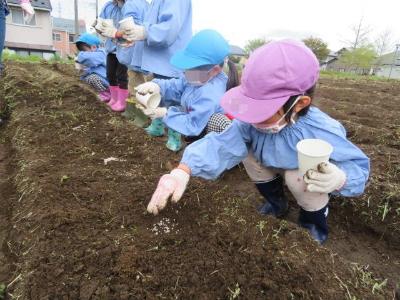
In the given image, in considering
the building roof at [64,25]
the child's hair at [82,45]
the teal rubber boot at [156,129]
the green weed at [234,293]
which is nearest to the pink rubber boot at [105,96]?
the child's hair at [82,45]

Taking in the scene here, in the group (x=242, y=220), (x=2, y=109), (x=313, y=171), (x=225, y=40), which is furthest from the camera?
(x=2, y=109)

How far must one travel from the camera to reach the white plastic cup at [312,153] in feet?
4.33

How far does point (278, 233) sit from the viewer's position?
168cm

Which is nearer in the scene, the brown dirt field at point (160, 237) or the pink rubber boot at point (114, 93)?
the brown dirt field at point (160, 237)

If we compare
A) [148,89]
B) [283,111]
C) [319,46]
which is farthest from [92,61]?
[319,46]

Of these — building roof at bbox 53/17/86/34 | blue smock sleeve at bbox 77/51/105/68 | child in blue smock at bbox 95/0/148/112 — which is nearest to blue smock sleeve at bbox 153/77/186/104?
child in blue smock at bbox 95/0/148/112

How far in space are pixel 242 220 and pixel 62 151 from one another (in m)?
1.54

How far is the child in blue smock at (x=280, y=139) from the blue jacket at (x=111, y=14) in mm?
2768

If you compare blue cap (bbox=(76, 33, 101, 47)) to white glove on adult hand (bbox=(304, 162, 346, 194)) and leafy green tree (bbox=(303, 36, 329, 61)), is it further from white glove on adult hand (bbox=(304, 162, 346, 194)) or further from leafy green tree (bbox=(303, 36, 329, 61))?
leafy green tree (bbox=(303, 36, 329, 61))

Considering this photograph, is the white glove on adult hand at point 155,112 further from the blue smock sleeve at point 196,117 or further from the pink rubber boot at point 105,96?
the pink rubber boot at point 105,96

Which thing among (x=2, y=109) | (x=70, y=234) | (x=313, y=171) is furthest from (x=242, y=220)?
(x=2, y=109)

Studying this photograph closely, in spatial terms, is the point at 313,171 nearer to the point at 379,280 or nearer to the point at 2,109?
the point at 379,280

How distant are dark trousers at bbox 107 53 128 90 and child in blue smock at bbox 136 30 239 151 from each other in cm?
176

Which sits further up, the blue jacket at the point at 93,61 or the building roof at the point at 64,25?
the blue jacket at the point at 93,61
